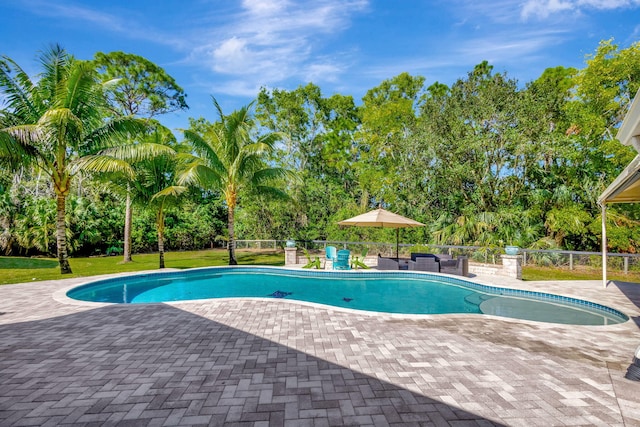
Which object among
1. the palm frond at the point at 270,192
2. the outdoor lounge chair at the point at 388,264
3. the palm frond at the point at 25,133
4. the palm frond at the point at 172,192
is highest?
the palm frond at the point at 25,133

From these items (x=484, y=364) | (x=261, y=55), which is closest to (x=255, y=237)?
(x=261, y=55)

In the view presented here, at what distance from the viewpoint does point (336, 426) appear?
114 inches

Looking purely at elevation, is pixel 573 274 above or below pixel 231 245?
below

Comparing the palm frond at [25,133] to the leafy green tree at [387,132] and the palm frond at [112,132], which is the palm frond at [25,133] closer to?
the palm frond at [112,132]

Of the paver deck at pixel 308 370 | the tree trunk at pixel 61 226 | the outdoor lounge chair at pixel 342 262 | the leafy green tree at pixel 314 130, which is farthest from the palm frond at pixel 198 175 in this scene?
the leafy green tree at pixel 314 130

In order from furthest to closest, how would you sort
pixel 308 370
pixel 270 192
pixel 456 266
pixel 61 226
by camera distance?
pixel 270 192
pixel 456 266
pixel 61 226
pixel 308 370

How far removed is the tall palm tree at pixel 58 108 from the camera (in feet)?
33.4

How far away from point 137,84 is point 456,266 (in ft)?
73.9

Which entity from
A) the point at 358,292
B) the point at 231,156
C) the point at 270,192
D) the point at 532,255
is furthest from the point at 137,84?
the point at 532,255

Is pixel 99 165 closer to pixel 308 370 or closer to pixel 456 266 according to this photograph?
pixel 308 370

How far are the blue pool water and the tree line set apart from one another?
8.34 feet

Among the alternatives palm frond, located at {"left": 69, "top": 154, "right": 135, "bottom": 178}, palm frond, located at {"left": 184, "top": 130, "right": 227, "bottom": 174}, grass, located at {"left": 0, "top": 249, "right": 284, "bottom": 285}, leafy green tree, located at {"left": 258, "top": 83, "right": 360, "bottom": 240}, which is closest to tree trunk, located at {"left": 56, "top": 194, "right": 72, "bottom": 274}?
grass, located at {"left": 0, "top": 249, "right": 284, "bottom": 285}

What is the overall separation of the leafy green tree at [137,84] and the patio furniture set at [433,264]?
18980 mm

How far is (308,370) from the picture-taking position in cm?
398
